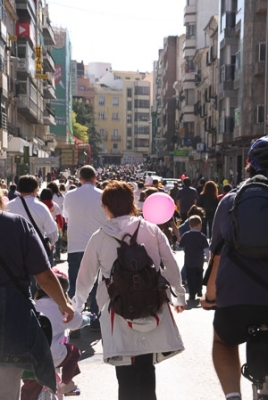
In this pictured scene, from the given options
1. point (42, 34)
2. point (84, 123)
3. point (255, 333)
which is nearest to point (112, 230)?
point (255, 333)

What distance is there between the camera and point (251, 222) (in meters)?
4.11

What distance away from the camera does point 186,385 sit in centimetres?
667

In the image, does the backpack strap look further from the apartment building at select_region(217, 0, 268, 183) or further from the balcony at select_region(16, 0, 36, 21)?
the balcony at select_region(16, 0, 36, 21)

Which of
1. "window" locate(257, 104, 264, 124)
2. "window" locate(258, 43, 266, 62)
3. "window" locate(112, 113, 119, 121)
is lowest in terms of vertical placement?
"window" locate(257, 104, 264, 124)

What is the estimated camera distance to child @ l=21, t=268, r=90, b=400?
5207mm

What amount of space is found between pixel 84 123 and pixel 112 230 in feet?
436

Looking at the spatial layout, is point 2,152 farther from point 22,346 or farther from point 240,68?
point 22,346

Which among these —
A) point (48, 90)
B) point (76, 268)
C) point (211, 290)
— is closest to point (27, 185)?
point (76, 268)

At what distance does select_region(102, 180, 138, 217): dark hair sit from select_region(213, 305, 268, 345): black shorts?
3.84 feet

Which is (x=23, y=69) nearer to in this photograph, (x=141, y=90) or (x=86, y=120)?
(x=86, y=120)

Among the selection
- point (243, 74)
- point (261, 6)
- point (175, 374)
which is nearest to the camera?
point (175, 374)

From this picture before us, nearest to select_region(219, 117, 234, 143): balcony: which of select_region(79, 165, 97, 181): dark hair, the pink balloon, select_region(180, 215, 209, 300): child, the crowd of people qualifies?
select_region(180, 215, 209, 300): child

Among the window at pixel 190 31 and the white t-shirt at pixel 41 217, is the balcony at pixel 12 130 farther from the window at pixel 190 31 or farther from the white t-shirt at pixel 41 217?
the white t-shirt at pixel 41 217

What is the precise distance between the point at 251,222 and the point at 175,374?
11.0ft
